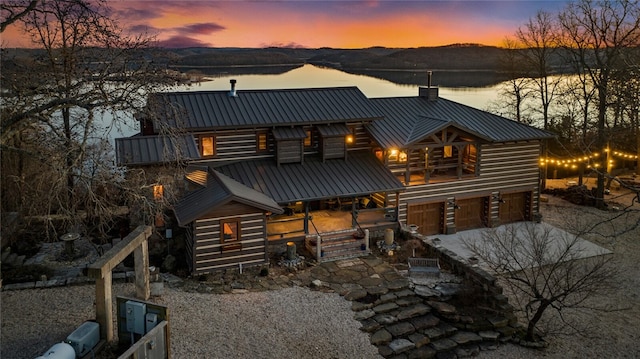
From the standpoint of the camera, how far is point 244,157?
891 inches

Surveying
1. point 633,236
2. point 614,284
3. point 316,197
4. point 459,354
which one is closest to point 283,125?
point 316,197

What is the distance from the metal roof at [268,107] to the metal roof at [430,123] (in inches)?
46.0

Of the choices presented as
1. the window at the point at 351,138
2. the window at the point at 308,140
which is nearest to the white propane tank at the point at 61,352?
the window at the point at 308,140

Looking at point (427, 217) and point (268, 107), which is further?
point (427, 217)

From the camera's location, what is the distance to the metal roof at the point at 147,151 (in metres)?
18.2

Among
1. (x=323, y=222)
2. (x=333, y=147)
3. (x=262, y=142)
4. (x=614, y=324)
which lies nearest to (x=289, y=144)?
(x=262, y=142)

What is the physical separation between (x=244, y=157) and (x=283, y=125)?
2.23 m

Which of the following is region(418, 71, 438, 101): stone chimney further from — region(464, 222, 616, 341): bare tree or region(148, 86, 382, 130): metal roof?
region(464, 222, 616, 341): bare tree

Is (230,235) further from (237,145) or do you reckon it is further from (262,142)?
(262,142)

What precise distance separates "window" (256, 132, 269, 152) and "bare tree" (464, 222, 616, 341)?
977cm

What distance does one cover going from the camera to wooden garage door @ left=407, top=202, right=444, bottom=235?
24.3 m

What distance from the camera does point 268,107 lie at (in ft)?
77.2

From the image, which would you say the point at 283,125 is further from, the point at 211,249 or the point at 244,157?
the point at 211,249

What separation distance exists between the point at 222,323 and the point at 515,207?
18.2 m
